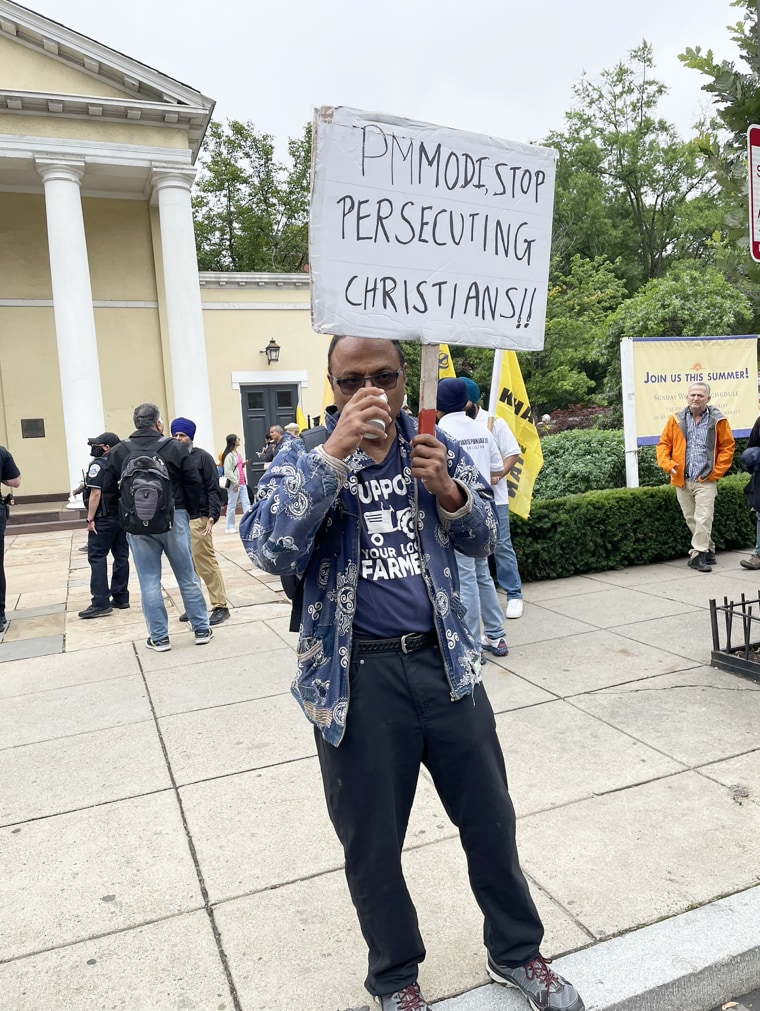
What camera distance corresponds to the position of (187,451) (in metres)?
6.47

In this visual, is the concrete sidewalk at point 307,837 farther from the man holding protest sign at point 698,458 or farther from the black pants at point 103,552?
the man holding protest sign at point 698,458

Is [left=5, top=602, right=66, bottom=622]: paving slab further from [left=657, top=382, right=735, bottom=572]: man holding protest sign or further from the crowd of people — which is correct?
the crowd of people

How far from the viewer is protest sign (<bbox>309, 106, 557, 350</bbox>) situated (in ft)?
6.54

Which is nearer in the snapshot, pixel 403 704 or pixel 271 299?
pixel 403 704

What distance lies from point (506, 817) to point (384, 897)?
396 millimetres

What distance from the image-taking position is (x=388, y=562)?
2066 mm

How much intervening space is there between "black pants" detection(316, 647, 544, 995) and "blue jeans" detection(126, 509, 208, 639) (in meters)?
4.35

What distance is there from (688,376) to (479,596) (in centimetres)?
533

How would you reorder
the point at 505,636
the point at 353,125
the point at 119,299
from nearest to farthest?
1. the point at 353,125
2. the point at 505,636
3. the point at 119,299

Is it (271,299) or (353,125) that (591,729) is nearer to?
(353,125)

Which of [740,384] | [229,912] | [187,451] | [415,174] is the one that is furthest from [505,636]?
[740,384]

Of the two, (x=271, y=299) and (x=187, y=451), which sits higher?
(x=271, y=299)

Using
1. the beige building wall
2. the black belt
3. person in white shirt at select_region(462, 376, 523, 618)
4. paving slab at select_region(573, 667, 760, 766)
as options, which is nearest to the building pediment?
the beige building wall

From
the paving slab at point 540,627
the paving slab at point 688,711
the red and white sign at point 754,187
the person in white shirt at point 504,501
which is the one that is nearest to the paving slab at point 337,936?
the paving slab at point 688,711
